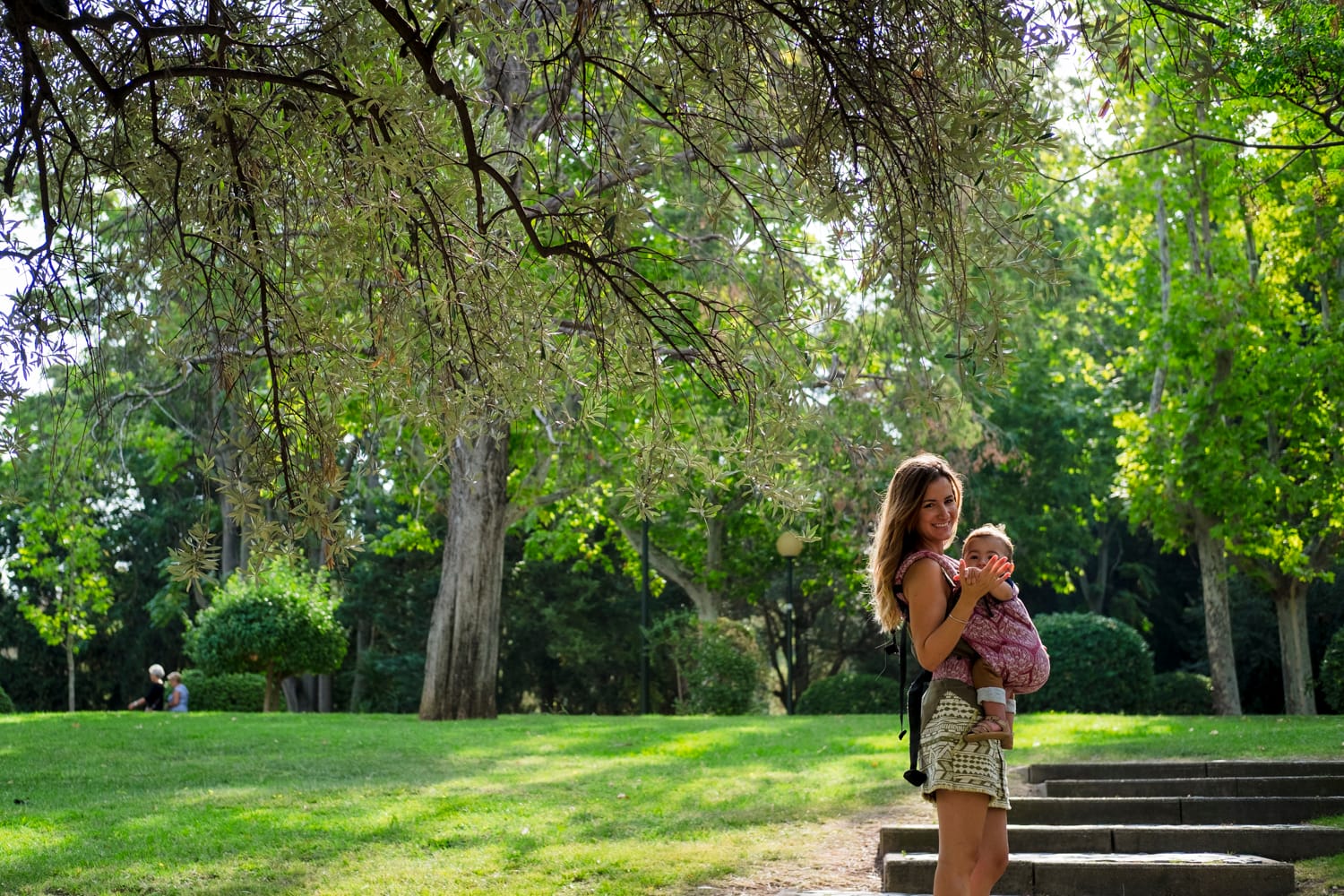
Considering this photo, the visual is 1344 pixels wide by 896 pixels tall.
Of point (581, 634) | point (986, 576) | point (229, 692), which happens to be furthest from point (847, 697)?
point (986, 576)

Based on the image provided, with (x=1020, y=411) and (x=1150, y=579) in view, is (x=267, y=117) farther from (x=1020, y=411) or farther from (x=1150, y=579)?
(x=1150, y=579)

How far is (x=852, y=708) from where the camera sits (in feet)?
71.5

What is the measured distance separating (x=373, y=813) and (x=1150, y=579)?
2577cm

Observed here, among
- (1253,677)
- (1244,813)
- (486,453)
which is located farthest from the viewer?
(1253,677)

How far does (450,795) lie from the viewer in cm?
945

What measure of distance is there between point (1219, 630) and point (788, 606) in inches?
314

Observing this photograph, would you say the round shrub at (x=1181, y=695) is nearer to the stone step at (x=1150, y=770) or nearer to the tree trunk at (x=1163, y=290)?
the tree trunk at (x=1163, y=290)

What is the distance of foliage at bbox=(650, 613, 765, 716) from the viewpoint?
2127 centimetres

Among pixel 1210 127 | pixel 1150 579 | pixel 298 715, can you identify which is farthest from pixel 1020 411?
pixel 298 715

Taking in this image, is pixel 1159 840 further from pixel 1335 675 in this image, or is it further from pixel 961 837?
pixel 1335 675

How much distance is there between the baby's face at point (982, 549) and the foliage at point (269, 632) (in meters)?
18.8

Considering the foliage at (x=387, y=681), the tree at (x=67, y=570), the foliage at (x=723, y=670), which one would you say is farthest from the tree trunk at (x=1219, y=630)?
the foliage at (x=387, y=681)

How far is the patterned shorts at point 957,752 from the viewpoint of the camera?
13.2 ft

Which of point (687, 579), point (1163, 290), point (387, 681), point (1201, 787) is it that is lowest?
point (1201, 787)
